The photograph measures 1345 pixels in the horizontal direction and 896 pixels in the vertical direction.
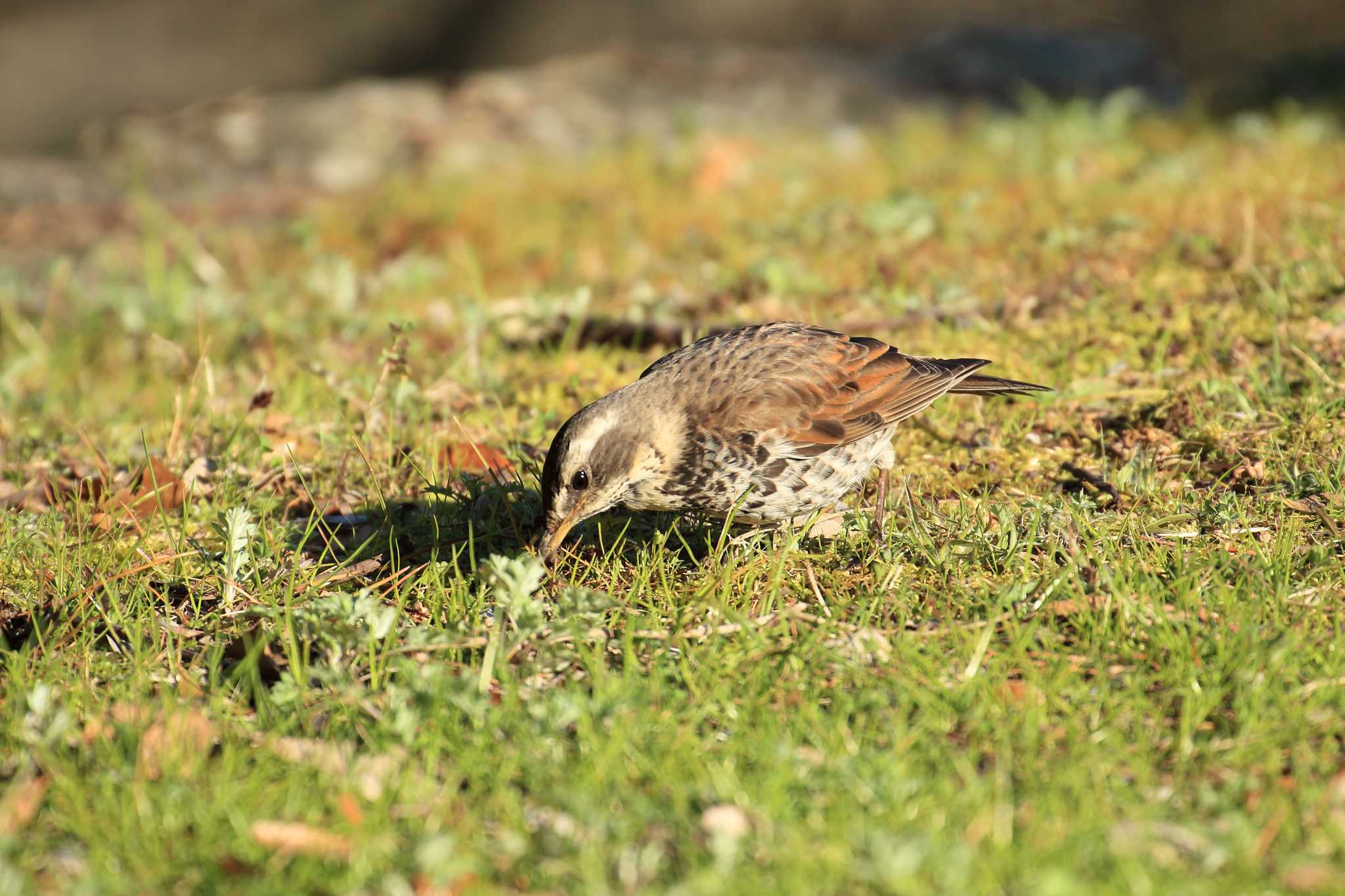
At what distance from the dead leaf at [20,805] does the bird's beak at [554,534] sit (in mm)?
1851

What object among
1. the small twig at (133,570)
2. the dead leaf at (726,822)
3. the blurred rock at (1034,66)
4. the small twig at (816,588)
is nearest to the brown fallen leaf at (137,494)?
the small twig at (133,570)

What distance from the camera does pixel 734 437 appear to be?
502cm

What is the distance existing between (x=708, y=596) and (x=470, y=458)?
1.72 meters

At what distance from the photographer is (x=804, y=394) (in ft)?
17.1

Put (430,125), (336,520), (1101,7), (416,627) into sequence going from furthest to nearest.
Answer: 1. (1101,7)
2. (430,125)
3. (336,520)
4. (416,627)

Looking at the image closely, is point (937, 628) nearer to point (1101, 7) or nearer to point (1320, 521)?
point (1320, 521)

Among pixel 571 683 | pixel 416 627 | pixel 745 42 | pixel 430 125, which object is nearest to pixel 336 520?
pixel 416 627

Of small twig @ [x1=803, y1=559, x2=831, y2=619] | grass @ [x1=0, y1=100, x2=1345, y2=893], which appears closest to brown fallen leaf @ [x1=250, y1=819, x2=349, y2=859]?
grass @ [x1=0, y1=100, x2=1345, y2=893]

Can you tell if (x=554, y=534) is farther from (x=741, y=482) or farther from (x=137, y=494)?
(x=137, y=494)

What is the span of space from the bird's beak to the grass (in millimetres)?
97

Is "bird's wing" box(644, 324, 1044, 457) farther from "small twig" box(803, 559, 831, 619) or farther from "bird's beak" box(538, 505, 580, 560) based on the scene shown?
"bird's beak" box(538, 505, 580, 560)

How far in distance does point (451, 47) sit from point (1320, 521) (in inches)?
383

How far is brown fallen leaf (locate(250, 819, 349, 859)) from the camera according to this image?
11.0ft

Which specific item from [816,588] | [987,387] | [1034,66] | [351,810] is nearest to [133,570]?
[351,810]
